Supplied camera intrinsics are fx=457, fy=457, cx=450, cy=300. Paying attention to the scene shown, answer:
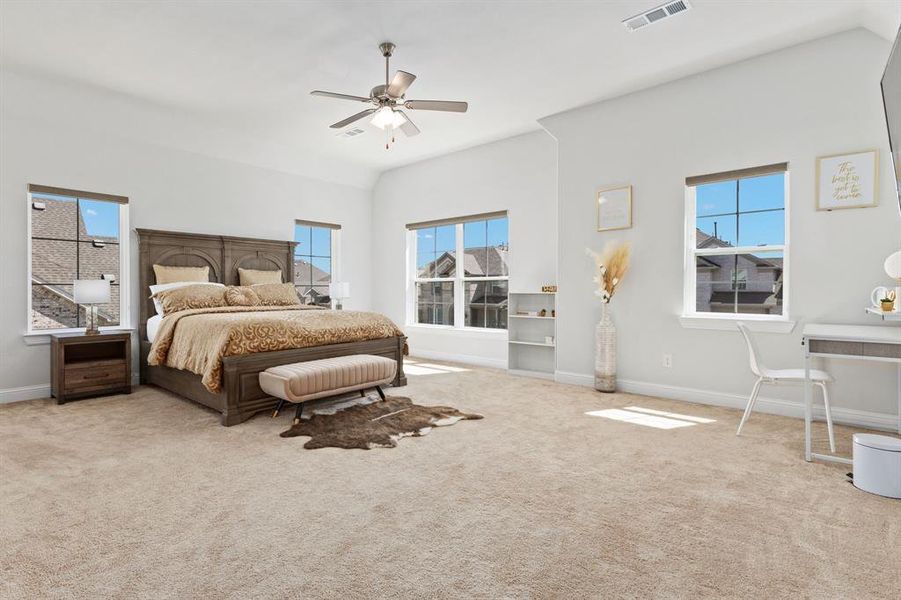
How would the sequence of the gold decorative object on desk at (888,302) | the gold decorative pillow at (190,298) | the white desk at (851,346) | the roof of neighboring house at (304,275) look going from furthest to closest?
the roof of neighboring house at (304,275) → the gold decorative pillow at (190,298) → the gold decorative object on desk at (888,302) → the white desk at (851,346)

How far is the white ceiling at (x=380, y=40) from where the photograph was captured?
10.3 ft

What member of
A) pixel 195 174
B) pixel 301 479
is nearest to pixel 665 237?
pixel 301 479

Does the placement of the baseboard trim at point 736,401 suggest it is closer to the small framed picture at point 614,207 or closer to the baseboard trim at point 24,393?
the small framed picture at point 614,207

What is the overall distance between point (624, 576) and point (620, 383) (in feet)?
10.6

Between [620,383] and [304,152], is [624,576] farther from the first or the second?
[304,152]

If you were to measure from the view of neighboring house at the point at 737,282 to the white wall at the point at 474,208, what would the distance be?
167 centimetres

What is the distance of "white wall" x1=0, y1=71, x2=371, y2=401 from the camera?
430 cm

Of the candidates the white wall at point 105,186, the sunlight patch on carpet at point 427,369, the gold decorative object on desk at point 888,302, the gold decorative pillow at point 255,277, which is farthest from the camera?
the gold decorative pillow at point 255,277

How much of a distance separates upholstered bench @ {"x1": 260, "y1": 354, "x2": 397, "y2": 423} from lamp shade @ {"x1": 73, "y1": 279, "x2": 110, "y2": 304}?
1.98 m

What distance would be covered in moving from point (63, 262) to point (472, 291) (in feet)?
15.3

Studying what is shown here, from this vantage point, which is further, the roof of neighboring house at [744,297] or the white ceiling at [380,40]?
the roof of neighboring house at [744,297]

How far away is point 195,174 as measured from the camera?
5.60 meters

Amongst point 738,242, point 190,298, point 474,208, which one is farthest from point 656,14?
point 190,298

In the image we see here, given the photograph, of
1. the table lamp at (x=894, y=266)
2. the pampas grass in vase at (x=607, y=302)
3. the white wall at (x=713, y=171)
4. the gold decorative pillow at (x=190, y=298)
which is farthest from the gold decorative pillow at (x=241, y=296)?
the table lamp at (x=894, y=266)
